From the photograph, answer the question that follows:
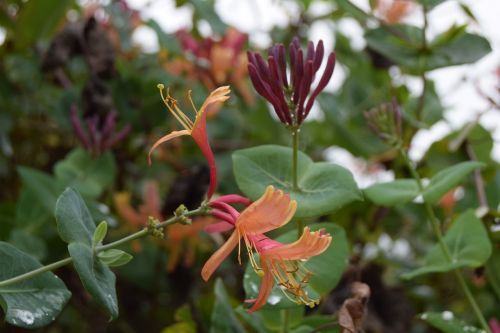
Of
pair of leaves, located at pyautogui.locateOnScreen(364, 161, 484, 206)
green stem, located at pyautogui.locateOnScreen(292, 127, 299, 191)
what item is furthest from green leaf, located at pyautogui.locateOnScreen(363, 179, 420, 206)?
green stem, located at pyautogui.locateOnScreen(292, 127, 299, 191)

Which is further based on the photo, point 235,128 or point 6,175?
point 235,128

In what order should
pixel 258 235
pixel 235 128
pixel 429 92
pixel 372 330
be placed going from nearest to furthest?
pixel 258 235
pixel 372 330
pixel 429 92
pixel 235 128

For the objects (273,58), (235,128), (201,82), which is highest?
(273,58)

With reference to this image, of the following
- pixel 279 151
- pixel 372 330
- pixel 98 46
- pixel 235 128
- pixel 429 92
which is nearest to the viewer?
pixel 279 151

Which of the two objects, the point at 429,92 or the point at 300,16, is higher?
the point at 300,16

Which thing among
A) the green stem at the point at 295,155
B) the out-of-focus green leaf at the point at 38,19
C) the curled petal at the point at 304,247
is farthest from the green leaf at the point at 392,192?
the out-of-focus green leaf at the point at 38,19

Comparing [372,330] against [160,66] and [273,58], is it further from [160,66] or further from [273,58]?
[160,66]

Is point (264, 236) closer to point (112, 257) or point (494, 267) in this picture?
point (112, 257)

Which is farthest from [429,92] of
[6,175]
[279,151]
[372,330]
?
[6,175]

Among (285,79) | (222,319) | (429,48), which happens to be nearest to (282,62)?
(285,79)
